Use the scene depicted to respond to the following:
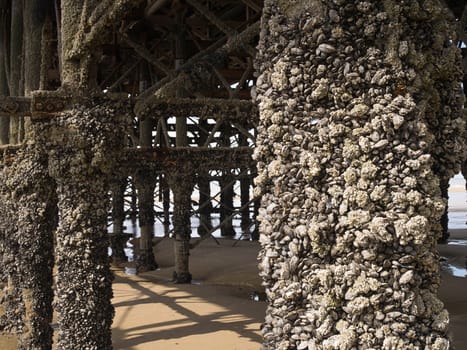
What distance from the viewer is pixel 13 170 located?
25.3ft

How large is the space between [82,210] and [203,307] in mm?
5643

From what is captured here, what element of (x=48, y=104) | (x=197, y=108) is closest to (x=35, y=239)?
(x=48, y=104)

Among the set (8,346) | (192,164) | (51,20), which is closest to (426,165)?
(51,20)

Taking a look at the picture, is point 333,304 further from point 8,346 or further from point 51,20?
point 8,346

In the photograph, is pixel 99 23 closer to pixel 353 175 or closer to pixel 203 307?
pixel 353 175

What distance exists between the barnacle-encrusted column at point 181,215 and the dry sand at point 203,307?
396mm

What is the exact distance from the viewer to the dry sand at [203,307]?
344 inches

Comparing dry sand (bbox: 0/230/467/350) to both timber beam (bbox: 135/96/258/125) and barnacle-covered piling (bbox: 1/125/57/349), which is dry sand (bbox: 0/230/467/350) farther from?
timber beam (bbox: 135/96/258/125)

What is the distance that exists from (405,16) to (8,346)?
26.8ft

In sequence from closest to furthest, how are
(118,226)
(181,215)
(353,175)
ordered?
(353,175)
(181,215)
(118,226)

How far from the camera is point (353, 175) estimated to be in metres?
2.44

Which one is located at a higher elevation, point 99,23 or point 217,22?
point 217,22

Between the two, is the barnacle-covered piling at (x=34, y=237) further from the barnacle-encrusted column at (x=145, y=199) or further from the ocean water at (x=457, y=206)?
the ocean water at (x=457, y=206)

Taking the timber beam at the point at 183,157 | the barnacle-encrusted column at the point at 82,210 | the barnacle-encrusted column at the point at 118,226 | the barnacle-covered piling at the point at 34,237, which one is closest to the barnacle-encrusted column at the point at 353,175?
the barnacle-encrusted column at the point at 82,210
